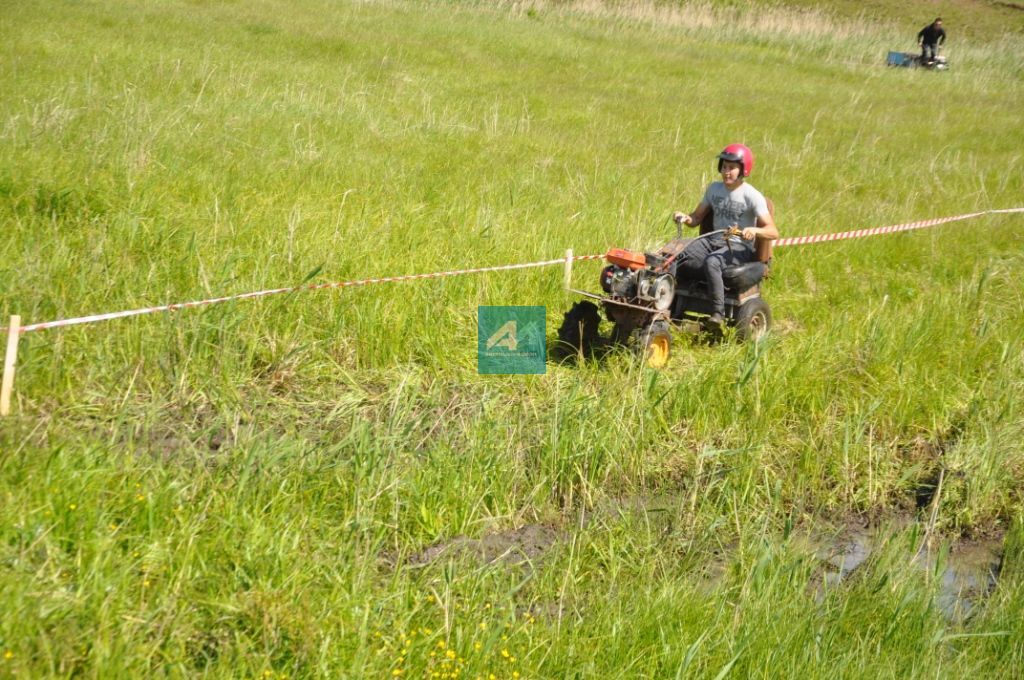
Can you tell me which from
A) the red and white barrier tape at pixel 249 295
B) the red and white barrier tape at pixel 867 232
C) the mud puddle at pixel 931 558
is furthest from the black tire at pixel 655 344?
the red and white barrier tape at pixel 867 232

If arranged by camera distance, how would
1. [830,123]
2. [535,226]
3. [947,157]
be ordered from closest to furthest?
[535,226] < [947,157] < [830,123]

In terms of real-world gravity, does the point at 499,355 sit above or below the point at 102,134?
below

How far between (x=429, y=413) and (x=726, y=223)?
2.61 m

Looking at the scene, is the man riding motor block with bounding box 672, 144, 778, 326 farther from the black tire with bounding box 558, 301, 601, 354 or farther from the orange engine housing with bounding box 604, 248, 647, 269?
the black tire with bounding box 558, 301, 601, 354

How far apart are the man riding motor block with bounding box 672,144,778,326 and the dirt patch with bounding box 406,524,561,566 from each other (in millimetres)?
2412

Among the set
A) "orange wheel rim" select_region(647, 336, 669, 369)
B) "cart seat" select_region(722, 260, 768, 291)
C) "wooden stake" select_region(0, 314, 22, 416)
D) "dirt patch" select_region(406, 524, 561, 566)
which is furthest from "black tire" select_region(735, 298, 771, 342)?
"wooden stake" select_region(0, 314, 22, 416)

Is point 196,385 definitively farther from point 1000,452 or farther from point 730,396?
point 1000,452

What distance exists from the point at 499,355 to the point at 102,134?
4027mm

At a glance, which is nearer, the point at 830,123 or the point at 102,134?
the point at 102,134

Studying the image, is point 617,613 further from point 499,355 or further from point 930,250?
point 930,250

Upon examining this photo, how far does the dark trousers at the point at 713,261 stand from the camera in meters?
6.73

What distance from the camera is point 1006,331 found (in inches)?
292

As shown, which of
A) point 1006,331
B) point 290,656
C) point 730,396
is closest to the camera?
point 290,656

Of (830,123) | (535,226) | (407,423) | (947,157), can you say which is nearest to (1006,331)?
(535,226)
